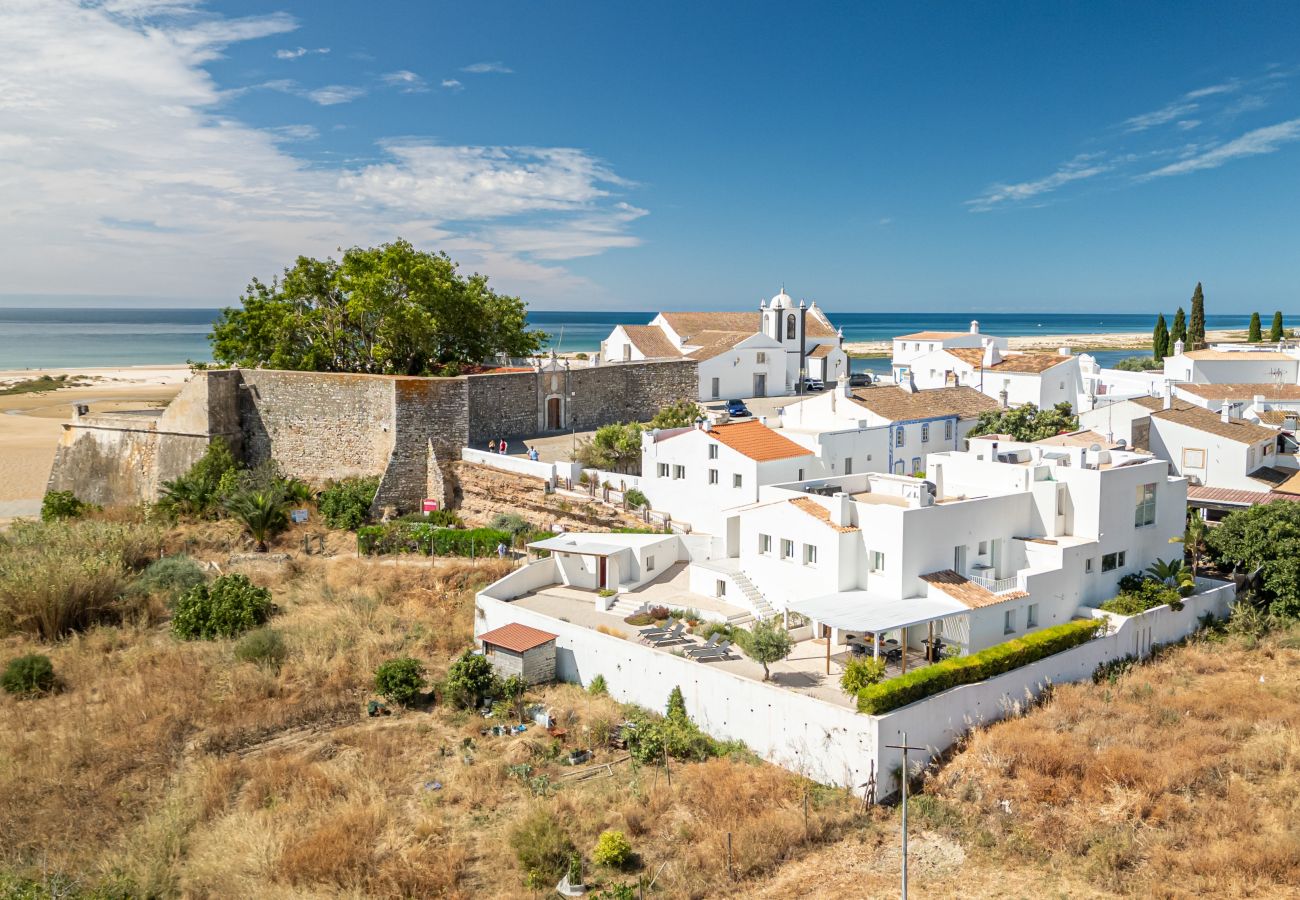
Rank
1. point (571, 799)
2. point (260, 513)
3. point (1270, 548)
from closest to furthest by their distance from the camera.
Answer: point (571, 799) → point (1270, 548) → point (260, 513)

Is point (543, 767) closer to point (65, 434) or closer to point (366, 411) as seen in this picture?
point (366, 411)

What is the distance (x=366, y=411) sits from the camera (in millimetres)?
33969

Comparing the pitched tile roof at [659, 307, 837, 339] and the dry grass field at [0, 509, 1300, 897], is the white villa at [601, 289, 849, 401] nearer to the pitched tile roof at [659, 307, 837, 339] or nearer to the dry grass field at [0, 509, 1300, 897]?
the pitched tile roof at [659, 307, 837, 339]

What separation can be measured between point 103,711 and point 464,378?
17.1m

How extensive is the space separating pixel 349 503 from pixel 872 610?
19.6 meters

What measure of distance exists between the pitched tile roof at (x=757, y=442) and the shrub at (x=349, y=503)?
12.5 metres

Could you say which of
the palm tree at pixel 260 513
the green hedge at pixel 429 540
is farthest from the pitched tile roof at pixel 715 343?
the palm tree at pixel 260 513

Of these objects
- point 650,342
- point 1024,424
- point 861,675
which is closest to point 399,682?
point 861,675

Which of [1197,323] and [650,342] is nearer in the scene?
[650,342]

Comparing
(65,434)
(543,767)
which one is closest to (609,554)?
(543,767)

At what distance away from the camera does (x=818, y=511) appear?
74.5ft

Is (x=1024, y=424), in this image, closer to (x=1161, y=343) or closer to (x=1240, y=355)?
(x=1240, y=355)

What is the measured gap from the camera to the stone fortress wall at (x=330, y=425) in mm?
33531

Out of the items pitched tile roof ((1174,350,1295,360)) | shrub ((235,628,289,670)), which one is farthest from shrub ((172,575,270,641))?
pitched tile roof ((1174,350,1295,360))
